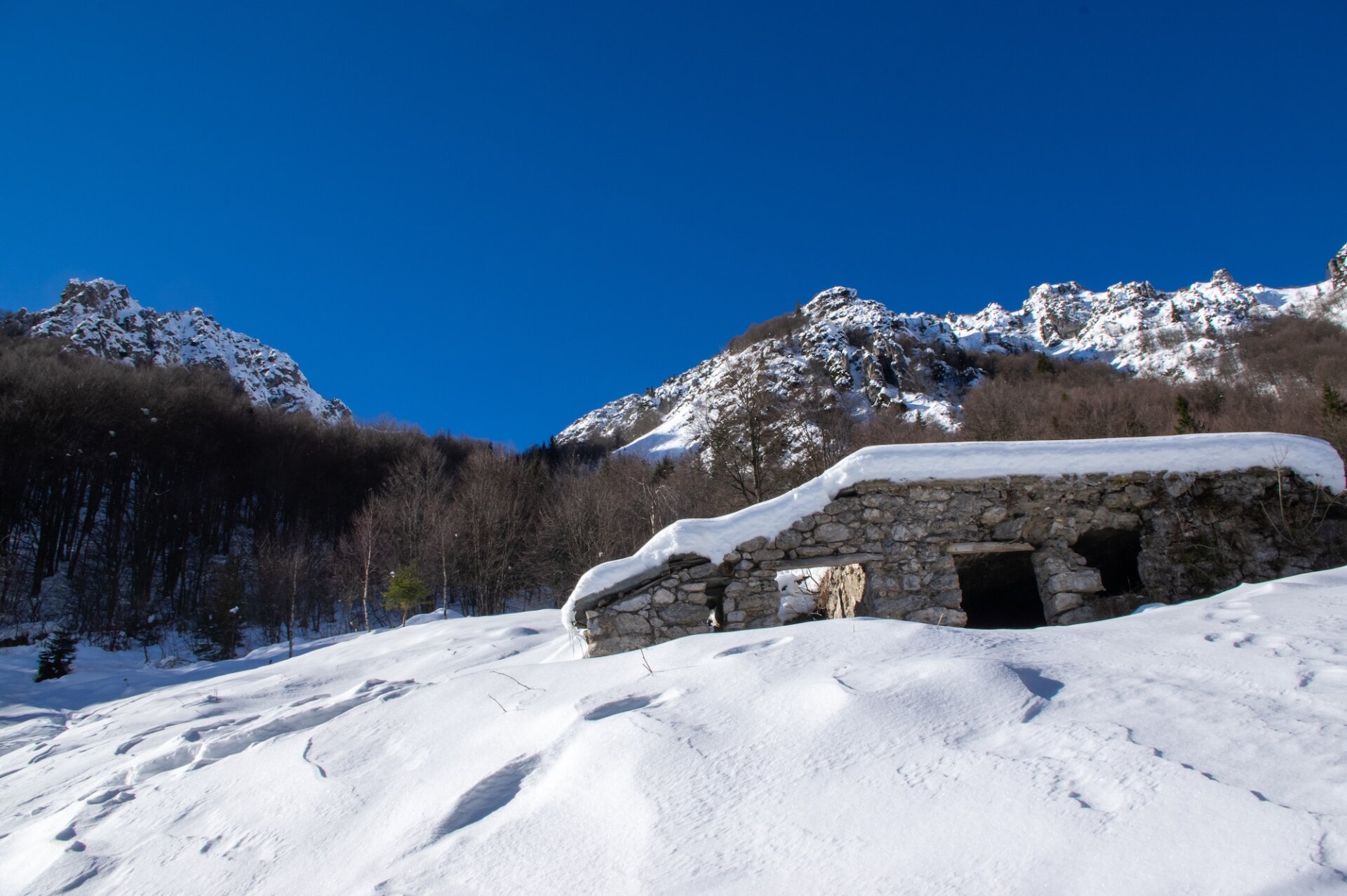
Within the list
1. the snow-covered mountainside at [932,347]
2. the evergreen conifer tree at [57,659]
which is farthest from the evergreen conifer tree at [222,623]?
the snow-covered mountainside at [932,347]

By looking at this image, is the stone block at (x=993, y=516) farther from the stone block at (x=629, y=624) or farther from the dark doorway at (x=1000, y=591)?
the stone block at (x=629, y=624)

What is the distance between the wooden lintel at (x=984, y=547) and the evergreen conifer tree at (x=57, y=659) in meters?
17.3

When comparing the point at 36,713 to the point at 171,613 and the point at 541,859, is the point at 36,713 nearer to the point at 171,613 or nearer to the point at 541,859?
the point at 541,859

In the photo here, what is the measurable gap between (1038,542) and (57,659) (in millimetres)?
18591

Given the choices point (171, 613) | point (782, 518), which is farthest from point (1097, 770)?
point (171, 613)

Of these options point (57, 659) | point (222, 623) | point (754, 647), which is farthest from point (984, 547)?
point (222, 623)

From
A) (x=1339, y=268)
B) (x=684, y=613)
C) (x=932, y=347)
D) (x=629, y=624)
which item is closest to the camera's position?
(x=629, y=624)

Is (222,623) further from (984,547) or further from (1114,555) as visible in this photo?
(1114,555)

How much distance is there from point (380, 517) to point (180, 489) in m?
10.1

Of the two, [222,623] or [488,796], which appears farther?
[222,623]

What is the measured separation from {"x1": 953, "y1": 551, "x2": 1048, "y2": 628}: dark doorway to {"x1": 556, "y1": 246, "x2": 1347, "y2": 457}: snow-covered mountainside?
25.6 ft

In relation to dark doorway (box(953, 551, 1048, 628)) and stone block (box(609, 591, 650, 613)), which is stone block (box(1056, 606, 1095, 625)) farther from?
stone block (box(609, 591, 650, 613))

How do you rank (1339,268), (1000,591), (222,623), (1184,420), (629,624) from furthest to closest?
(1339,268) < (1184,420) < (222,623) < (1000,591) < (629,624)

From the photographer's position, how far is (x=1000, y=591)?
368 inches
